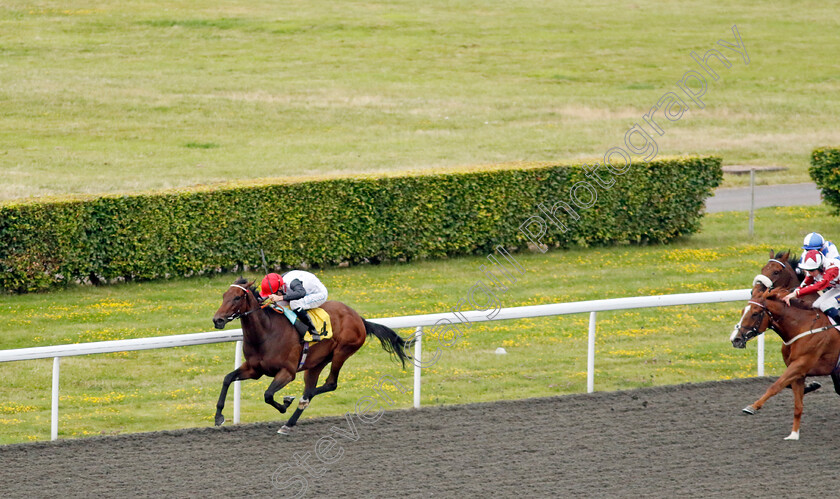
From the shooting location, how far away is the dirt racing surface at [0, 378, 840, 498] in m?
6.64

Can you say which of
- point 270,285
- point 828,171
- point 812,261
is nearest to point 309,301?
point 270,285

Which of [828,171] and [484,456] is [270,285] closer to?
[484,456]

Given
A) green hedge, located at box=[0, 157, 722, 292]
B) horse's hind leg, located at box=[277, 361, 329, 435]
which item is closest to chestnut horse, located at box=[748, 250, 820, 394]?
horse's hind leg, located at box=[277, 361, 329, 435]

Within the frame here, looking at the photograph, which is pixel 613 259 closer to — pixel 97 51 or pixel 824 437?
pixel 824 437

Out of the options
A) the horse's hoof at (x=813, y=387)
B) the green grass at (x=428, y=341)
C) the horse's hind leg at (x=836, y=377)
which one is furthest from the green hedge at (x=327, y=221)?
the horse's hind leg at (x=836, y=377)

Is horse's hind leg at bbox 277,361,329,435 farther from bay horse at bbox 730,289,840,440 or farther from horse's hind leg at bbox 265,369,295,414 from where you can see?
bay horse at bbox 730,289,840,440

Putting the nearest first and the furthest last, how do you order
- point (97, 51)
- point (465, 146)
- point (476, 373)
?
point (476, 373)
point (465, 146)
point (97, 51)

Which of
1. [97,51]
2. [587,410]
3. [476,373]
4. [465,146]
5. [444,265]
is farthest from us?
[97,51]

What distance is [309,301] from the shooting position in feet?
25.0

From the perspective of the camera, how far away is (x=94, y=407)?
28.5 feet

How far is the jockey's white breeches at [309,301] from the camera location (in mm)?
7586

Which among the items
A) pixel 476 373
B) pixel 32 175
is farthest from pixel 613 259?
pixel 32 175

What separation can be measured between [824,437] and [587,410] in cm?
164

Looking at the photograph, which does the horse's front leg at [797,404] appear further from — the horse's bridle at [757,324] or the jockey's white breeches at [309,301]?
the jockey's white breeches at [309,301]
